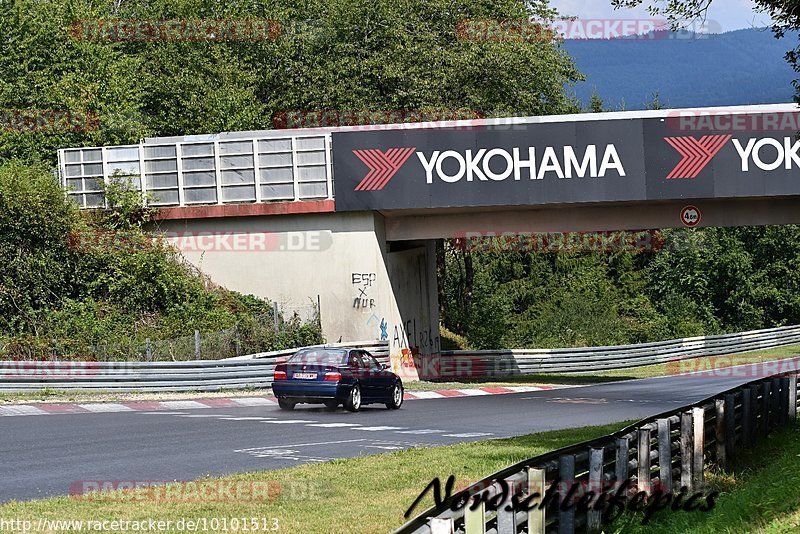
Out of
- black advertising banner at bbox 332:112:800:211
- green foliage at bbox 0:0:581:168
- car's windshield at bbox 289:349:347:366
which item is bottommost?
car's windshield at bbox 289:349:347:366

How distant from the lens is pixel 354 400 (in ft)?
84.4

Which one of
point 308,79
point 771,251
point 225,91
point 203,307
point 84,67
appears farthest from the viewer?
point 771,251

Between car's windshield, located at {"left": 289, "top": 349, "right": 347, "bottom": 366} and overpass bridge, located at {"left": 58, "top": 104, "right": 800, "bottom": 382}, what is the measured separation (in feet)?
34.9

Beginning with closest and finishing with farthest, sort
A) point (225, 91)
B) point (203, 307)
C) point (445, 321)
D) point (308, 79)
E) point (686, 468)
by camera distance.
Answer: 1. point (686, 468)
2. point (203, 307)
3. point (225, 91)
4. point (308, 79)
5. point (445, 321)

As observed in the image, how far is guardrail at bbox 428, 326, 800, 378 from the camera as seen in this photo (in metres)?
44.8

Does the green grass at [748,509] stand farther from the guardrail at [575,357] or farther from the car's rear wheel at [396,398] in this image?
the guardrail at [575,357]

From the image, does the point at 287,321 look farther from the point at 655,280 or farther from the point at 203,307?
the point at 655,280

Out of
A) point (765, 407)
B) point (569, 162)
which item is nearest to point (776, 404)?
point (765, 407)

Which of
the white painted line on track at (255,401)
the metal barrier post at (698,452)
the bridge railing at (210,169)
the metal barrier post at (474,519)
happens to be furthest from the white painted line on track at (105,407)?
the metal barrier post at (474,519)

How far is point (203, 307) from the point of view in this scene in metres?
34.9

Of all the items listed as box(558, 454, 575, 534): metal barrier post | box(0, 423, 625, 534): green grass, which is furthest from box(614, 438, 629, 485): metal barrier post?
box(0, 423, 625, 534): green grass

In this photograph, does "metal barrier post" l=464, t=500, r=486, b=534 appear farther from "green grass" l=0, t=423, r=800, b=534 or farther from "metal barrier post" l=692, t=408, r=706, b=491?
"metal barrier post" l=692, t=408, r=706, b=491

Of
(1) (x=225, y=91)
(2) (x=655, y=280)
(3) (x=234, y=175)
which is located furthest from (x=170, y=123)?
(2) (x=655, y=280)

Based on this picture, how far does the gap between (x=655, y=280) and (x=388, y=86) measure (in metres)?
25.0
